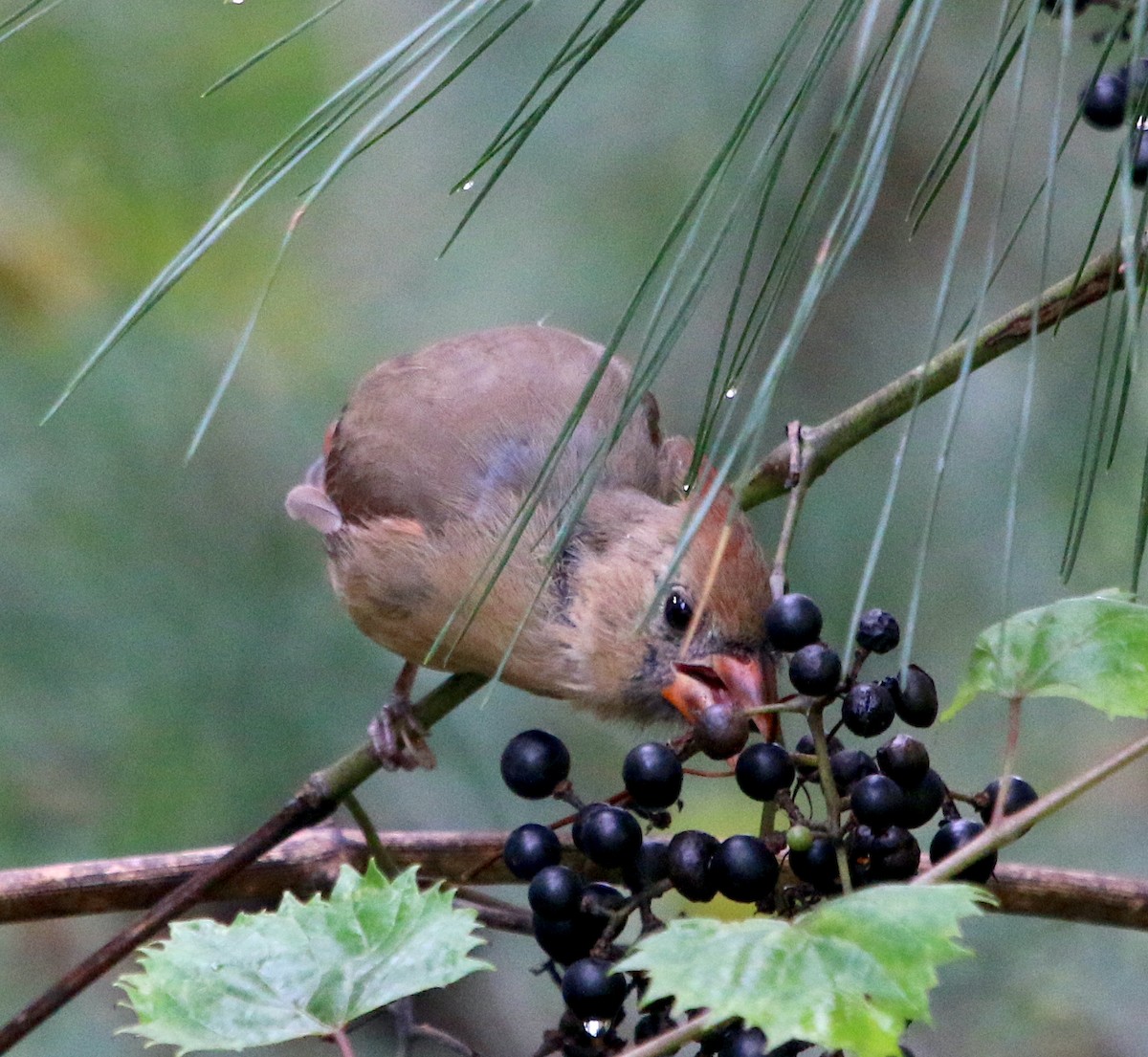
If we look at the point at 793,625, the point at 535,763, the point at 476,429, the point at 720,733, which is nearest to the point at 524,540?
the point at 476,429

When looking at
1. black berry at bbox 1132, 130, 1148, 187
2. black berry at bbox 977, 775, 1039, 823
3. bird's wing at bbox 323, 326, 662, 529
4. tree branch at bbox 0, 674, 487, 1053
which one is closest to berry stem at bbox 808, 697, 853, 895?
black berry at bbox 977, 775, 1039, 823

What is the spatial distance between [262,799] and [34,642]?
0.62 meters

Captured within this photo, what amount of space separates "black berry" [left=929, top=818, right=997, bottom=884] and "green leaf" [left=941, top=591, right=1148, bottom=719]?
11cm

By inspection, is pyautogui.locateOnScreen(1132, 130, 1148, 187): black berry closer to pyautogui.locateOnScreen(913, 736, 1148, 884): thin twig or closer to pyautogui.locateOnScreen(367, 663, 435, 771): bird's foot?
pyautogui.locateOnScreen(913, 736, 1148, 884): thin twig

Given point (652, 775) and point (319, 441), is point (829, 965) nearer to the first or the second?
point (652, 775)

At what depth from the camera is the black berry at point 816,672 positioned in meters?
1.40

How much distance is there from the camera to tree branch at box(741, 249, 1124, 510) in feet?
→ 5.65

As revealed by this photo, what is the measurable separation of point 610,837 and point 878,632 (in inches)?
13.6

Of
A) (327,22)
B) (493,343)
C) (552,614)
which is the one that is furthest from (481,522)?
(327,22)

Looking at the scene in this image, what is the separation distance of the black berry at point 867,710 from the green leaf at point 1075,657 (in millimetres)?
104

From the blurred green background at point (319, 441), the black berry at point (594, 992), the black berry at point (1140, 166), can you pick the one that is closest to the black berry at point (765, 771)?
the black berry at point (594, 992)

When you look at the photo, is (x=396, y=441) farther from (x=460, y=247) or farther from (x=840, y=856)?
(x=840, y=856)

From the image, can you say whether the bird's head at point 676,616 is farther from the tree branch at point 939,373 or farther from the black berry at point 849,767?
the black berry at point 849,767

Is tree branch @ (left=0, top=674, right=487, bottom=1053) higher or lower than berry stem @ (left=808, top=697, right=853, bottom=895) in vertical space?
lower
